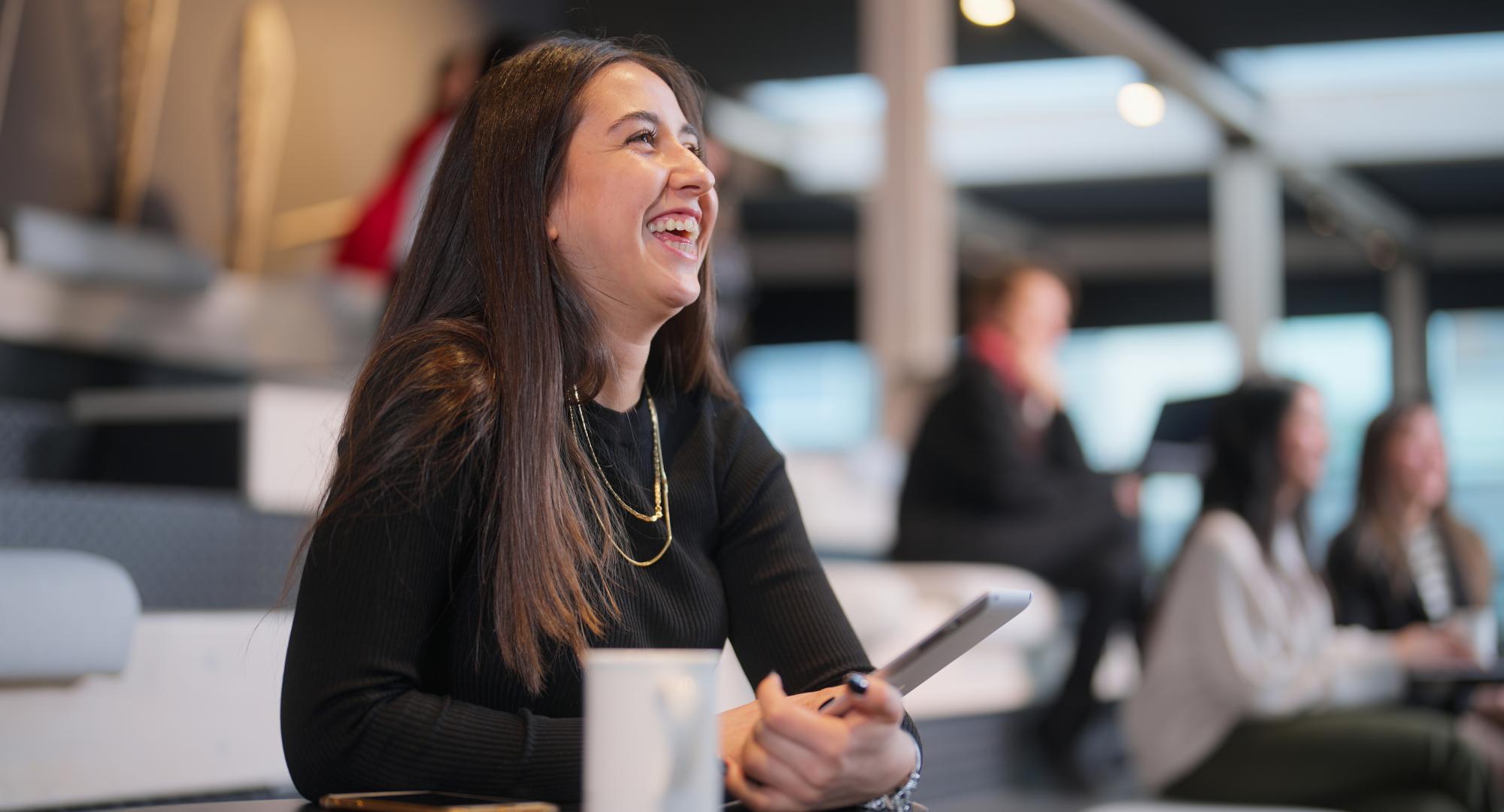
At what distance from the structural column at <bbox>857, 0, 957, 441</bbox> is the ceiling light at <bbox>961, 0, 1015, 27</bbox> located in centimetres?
61

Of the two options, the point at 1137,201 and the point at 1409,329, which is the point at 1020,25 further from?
the point at 1409,329

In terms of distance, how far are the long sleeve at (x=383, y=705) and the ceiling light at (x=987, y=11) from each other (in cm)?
533

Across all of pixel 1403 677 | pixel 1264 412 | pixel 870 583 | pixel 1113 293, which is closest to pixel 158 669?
pixel 870 583

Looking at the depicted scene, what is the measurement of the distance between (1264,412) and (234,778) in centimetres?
246

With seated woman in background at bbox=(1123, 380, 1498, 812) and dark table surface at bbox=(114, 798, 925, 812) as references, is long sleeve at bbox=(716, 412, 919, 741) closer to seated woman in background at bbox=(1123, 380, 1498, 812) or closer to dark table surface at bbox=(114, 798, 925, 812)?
dark table surface at bbox=(114, 798, 925, 812)

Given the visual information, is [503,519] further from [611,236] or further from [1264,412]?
[1264,412]

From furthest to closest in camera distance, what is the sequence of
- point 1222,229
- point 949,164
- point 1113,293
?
point 1113,293 → point 949,164 → point 1222,229

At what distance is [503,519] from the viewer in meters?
1.15

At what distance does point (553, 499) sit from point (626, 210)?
0.92ft

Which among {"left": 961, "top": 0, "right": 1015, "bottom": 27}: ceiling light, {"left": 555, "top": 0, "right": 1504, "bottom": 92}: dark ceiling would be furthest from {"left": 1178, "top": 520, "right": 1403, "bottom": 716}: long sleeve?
{"left": 555, "top": 0, "right": 1504, "bottom": 92}: dark ceiling

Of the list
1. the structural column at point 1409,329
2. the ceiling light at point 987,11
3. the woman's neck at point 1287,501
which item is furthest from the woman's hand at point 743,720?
the structural column at point 1409,329

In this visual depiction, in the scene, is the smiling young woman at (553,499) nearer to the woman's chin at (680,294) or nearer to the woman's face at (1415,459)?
the woman's chin at (680,294)

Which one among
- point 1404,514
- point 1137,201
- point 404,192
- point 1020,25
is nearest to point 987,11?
point 1020,25

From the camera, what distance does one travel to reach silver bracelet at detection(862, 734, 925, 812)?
107 centimetres
